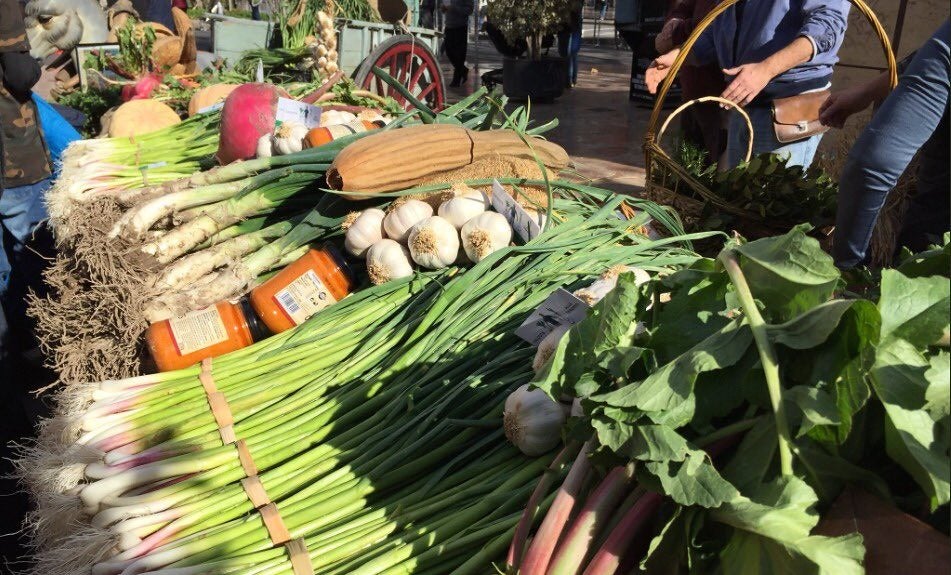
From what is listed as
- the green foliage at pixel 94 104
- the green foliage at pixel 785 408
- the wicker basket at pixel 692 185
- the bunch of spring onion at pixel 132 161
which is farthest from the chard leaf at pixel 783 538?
the green foliage at pixel 94 104

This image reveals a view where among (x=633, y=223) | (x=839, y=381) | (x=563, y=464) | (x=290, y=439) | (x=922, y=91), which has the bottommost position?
(x=290, y=439)

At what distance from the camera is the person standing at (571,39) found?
9.10m

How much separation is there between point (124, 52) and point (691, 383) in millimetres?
6000

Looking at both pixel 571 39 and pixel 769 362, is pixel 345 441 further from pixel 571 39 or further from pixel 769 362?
pixel 571 39

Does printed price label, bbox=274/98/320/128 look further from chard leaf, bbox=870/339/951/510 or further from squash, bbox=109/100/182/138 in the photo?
chard leaf, bbox=870/339/951/510

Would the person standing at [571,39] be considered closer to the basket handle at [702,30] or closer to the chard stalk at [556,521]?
the basket handle at [702,30]

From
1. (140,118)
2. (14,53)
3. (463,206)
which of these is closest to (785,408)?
(463,206)

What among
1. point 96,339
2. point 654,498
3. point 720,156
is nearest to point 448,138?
point 96,339

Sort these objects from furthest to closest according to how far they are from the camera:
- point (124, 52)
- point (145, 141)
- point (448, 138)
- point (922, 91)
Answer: point (124, 52)
point (145, 141)
point (448, 138)
point (922, 91)

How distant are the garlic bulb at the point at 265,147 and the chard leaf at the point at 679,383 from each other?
6.88ft

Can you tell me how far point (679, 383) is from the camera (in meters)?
0.85

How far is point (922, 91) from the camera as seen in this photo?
1834 mm

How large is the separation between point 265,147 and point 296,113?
25 centimetres

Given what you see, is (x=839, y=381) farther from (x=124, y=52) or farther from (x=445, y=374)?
(x=124, y=52)
